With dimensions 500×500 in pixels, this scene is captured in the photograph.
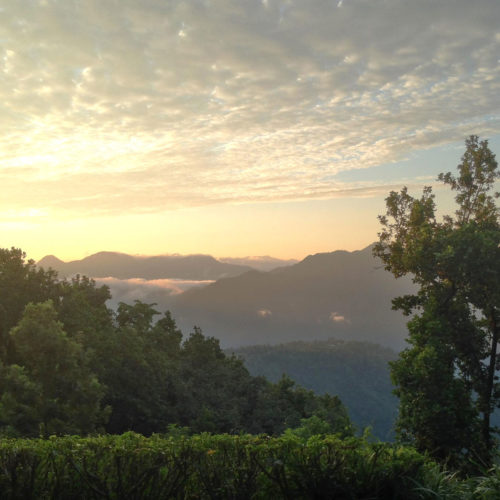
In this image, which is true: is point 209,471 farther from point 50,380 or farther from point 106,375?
point 106,375

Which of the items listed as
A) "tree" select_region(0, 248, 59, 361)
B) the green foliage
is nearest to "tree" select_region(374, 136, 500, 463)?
the green foliage

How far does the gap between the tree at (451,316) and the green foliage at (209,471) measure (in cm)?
876

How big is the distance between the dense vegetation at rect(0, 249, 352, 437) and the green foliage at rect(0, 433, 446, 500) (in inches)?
165

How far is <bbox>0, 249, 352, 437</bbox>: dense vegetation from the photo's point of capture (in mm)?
15836

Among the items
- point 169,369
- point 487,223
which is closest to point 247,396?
point 169,369

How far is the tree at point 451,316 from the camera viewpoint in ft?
48.3

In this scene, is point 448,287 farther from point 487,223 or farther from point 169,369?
point 169,369

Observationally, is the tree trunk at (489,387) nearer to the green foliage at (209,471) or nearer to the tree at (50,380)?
the green foliage at (209,471)

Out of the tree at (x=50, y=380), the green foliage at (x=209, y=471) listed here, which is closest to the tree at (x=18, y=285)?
the tree at (x=50, y=380)

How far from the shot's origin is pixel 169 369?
90.8ft

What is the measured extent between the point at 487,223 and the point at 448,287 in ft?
9.62

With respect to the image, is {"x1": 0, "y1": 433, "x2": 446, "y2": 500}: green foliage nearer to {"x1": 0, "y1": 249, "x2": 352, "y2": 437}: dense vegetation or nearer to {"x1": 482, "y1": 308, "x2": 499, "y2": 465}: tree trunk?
{"x1": 0, "y1": 249, "x2": 352, "y2": 437}: dense vegetation

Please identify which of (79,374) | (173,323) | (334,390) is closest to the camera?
(79,374)

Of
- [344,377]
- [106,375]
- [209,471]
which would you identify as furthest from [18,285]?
[344,377]
